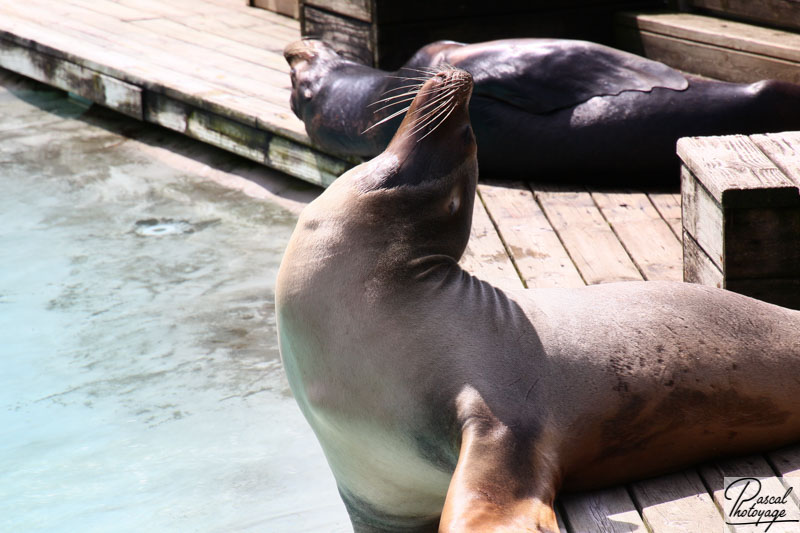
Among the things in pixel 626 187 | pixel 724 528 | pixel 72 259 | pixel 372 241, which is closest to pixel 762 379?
pixel 724 528

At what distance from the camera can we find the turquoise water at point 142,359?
304 centimetres

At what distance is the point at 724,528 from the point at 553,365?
16.2 inches

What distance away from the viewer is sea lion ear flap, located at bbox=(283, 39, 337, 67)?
16.7 feet

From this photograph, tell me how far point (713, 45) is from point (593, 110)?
1446 millimetres

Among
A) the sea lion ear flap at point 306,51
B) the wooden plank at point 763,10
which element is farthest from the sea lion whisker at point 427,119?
the wooden plank at point 763,10

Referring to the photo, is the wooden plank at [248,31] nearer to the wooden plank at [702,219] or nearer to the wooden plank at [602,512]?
the wooden plank at [702,219]

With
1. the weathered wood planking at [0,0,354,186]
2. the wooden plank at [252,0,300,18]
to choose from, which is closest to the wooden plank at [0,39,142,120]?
the weathered wood planking at [0,0,354,186]

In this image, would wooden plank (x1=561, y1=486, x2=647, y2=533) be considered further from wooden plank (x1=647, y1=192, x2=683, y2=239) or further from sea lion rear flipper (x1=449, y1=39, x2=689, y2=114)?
sea lion rear flipper (x1=449, y1=39, x2=689, y2=114)

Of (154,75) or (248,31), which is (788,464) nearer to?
(154,75)

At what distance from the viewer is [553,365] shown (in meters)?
1.94

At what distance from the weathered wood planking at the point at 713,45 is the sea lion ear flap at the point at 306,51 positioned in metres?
1.74

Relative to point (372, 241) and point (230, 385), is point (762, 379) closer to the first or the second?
point (372, 241)

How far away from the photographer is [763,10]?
5.17m

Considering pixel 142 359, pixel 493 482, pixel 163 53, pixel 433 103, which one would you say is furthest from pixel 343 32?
pixel 493 482
